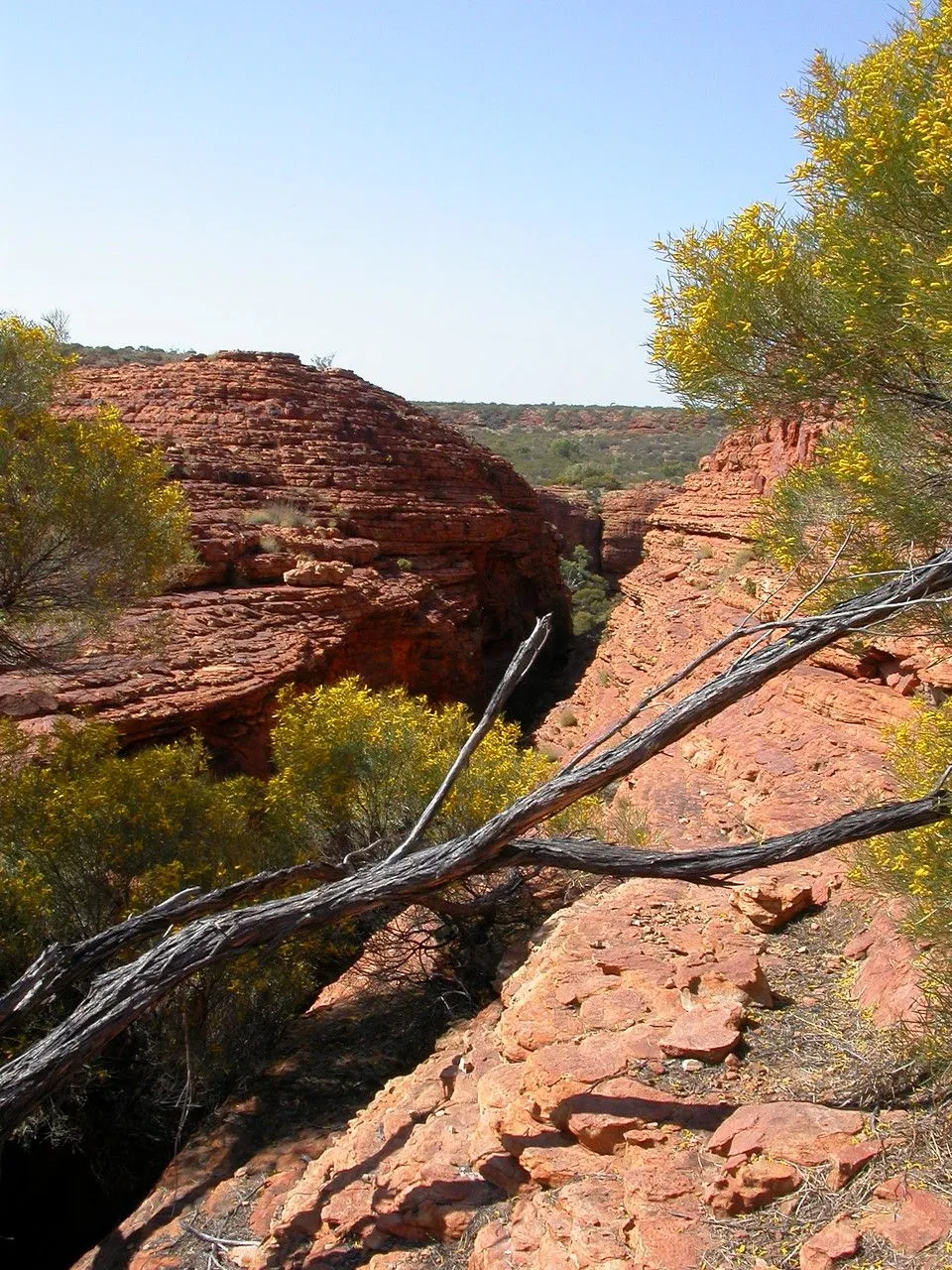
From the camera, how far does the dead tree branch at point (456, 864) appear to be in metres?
4.46

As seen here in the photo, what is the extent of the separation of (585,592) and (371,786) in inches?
987

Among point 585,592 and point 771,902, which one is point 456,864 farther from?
point 585,592

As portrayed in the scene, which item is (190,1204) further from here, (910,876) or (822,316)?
(822,316)

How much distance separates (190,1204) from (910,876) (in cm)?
451

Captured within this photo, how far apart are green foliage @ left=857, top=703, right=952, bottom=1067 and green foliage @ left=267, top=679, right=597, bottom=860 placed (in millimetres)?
4326

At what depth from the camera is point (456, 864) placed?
15.8ft

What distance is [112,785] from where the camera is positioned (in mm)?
8062

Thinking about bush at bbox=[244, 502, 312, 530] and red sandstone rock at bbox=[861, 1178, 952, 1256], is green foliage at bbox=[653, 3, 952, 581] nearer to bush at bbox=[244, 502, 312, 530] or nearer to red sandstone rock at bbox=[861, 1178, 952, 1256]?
red sandstone rock at bbox=[861, 1178, 952, 1256]

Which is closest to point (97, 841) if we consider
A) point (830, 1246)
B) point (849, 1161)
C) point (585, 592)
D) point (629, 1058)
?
point (629, 1058)

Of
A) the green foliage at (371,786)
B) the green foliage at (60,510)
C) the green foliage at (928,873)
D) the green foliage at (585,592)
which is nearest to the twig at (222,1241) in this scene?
the green foliage at (928,873)

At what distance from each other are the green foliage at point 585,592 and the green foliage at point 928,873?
24622 millimetres

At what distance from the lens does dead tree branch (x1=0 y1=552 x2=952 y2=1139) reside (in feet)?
14.6

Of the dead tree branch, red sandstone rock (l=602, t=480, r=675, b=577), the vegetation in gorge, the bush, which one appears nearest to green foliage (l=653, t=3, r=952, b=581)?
the dead tree branch

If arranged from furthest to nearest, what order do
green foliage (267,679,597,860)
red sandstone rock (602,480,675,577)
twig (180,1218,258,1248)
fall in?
red sandstone rock (602,480,675,577) → green foliage (267,679,597,860) → twig (180,1218,258,1248)
